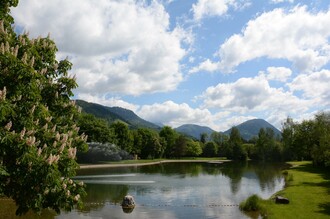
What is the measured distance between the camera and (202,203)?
4356cm

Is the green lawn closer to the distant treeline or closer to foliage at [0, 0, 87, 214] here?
the distant treeline

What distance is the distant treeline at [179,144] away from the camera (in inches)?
4109

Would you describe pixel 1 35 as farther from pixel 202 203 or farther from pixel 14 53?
pixel 202 203

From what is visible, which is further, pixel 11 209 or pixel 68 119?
pixel 11 209

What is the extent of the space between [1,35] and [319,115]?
325 feet

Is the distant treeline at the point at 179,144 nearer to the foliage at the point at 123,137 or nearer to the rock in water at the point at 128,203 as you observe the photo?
the foliage at the point at 123,137

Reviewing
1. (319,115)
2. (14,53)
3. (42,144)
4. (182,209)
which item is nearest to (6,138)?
(42,144)

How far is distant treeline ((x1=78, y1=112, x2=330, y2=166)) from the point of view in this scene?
104375 millimetres

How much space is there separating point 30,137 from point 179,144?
171 m

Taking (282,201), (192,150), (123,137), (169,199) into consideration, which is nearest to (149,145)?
(123,137)

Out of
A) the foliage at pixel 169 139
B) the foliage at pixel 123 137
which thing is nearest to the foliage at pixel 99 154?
the foliage at pixel 123 137

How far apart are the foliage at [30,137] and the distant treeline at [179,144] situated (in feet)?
208

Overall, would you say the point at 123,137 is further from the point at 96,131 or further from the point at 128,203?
the point at 128,203

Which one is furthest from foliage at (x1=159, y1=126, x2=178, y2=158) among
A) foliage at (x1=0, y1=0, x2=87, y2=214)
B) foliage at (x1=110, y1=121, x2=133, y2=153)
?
foliage at (x1=0, y1=0, x2=87, y2=214)
